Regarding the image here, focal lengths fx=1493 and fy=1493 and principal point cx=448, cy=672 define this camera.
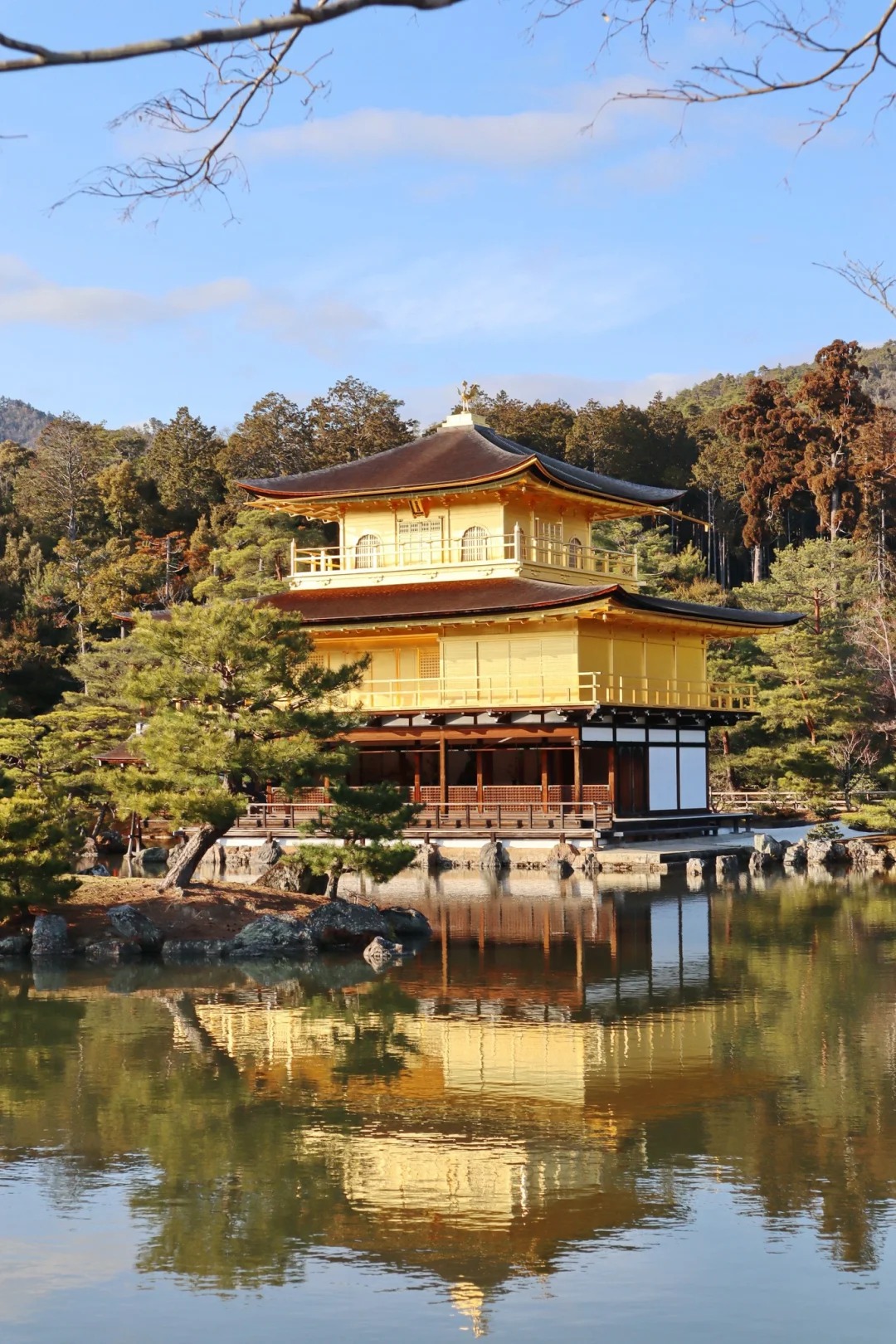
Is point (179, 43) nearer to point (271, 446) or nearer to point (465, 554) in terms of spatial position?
point (465, 554)

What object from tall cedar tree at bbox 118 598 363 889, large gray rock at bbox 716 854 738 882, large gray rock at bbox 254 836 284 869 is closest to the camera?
tall cedar tree at bbox 118 598 363 889

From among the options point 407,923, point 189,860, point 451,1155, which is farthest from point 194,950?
point 451,1155

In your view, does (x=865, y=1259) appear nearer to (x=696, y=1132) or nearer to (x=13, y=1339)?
(x=696, y=1132)

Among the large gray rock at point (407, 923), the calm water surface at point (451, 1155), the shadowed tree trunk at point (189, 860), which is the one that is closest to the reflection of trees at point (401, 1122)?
the calm water surface at point (451, 1155)

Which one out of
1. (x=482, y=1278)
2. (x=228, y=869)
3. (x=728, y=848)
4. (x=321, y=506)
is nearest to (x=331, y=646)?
(x=321, y=506)

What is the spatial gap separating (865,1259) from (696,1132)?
2166 mm

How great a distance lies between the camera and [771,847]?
2839 cm

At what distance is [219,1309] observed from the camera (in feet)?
21.0

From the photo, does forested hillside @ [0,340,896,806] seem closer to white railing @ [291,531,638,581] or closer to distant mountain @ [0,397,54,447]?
white railing @ [291,531,638,581]

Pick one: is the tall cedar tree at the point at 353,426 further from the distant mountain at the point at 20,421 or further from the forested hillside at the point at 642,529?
the distant mountain at the point at 20,421

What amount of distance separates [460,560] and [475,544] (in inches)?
20.9

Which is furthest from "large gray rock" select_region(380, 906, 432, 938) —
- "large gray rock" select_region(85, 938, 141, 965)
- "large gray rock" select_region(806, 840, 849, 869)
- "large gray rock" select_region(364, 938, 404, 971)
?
"large gray rock" select_region(806, 840, 849, 869)

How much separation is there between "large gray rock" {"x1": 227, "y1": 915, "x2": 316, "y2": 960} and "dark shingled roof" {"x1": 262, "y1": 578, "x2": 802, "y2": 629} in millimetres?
13546

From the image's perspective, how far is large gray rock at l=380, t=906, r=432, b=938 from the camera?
713 inches
